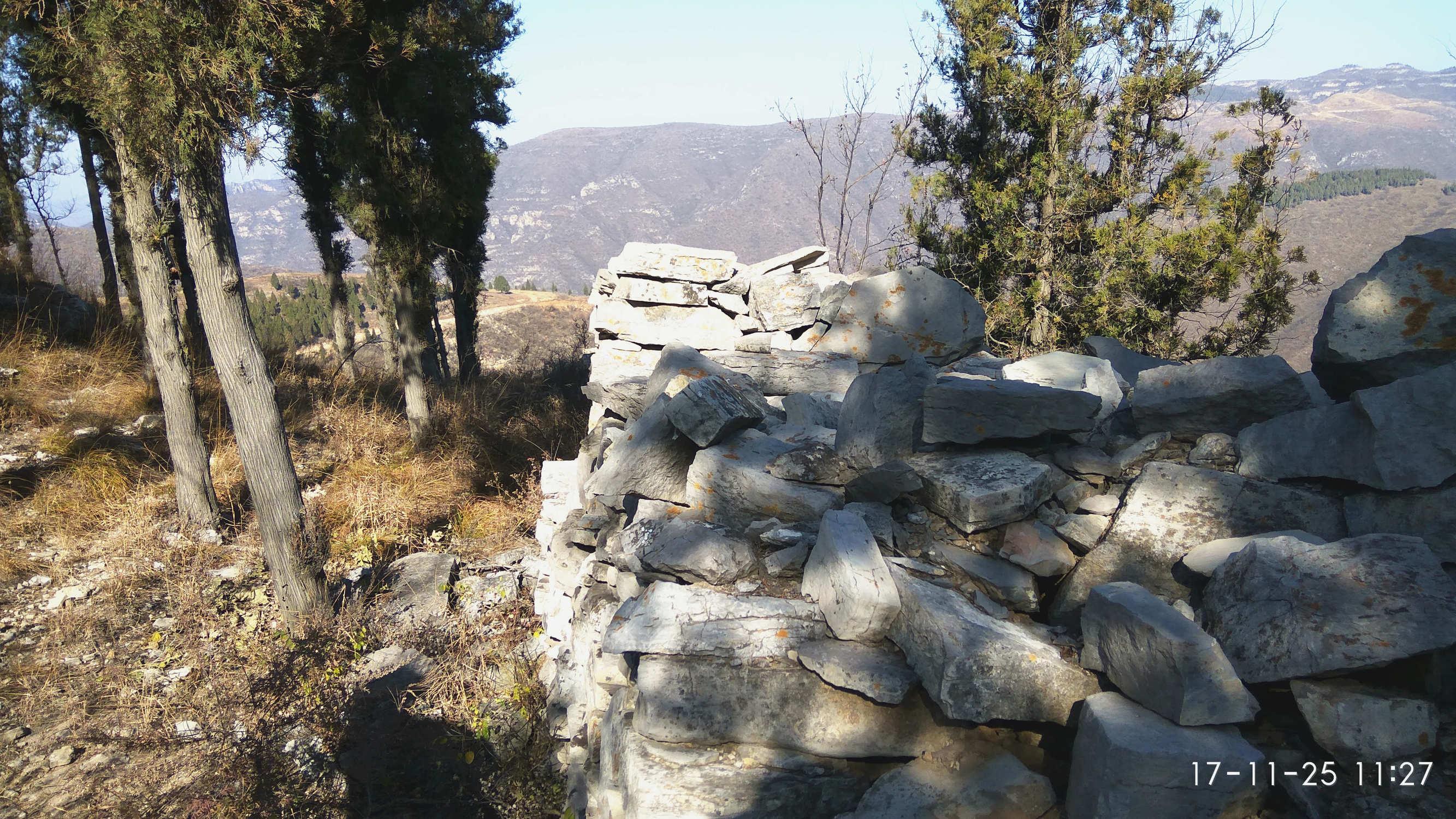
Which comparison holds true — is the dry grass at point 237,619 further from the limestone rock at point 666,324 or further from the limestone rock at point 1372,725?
the limestone rock at point 1372,725

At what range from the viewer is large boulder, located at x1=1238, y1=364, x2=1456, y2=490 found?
8.15ft

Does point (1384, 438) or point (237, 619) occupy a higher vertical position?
point (1384, 438)

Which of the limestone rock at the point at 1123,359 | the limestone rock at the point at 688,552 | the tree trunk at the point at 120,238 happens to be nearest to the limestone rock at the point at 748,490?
the limestone rock at the point at 688,552

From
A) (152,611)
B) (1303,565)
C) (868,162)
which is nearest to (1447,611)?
(1303,565)

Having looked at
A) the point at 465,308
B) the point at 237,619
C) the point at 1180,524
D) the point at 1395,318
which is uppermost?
the point at 1395,318

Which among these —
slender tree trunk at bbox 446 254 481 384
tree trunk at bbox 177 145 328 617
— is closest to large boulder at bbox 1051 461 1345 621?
tree trunk at bbox 177 145 328 617

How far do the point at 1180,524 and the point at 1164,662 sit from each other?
957 mm

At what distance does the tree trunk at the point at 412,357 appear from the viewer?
9.06 metres

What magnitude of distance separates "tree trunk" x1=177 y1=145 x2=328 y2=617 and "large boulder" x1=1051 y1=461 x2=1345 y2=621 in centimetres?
533

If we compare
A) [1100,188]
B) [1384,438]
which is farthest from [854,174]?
[1384,438]

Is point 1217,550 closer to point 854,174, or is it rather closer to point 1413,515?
point 1413,515

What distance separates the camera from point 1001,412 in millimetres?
3221

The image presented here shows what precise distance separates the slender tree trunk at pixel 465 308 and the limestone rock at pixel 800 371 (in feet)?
19.4

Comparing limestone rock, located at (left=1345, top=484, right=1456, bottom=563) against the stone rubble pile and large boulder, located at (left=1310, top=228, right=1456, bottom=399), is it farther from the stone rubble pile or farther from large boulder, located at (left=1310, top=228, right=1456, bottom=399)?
large boulder, located at (left=1310, top=228, right=1456, bottom=399)
